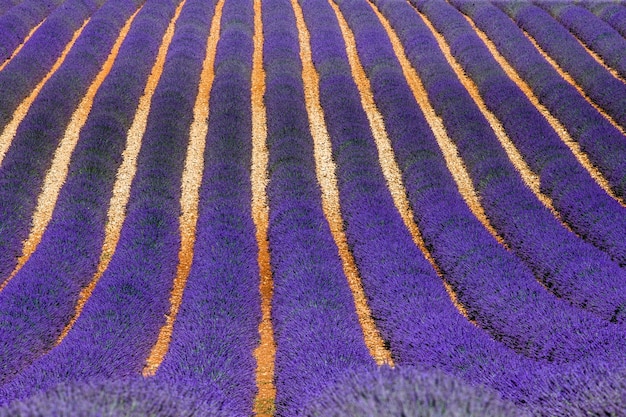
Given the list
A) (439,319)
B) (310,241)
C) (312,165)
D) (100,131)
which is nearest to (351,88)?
(312,165)

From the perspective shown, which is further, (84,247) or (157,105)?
(157,105)

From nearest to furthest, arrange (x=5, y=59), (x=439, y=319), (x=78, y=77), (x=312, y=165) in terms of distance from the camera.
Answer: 1. (x=439, y=319)
2. (x=312, y=165)
3. (x=78, y=77)
4. (x=5, y=59)

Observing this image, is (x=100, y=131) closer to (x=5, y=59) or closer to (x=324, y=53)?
(x=5, y=59)

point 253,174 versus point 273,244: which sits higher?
point 273,244

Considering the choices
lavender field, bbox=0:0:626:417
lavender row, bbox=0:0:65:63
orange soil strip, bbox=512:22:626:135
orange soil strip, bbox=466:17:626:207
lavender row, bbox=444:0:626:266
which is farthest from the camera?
lavender row, bbox=0:0:65:63

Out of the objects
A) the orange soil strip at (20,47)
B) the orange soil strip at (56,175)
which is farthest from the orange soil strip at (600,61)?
the orange soil strip at (20,47)

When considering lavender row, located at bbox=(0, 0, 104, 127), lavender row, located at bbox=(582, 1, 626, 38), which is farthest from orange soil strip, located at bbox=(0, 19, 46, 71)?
lavender row, located at bbox=(582, 1, 626, 38)

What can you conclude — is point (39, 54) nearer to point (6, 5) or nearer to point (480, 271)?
point (6, 5)

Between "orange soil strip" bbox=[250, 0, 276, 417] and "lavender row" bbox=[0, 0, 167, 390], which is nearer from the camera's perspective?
"orange soil strip" bbox=[250, 0, 276, 417]

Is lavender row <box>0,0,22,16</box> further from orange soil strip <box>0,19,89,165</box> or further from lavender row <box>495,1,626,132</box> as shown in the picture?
lavender row <box>495,1,626,132</box>
